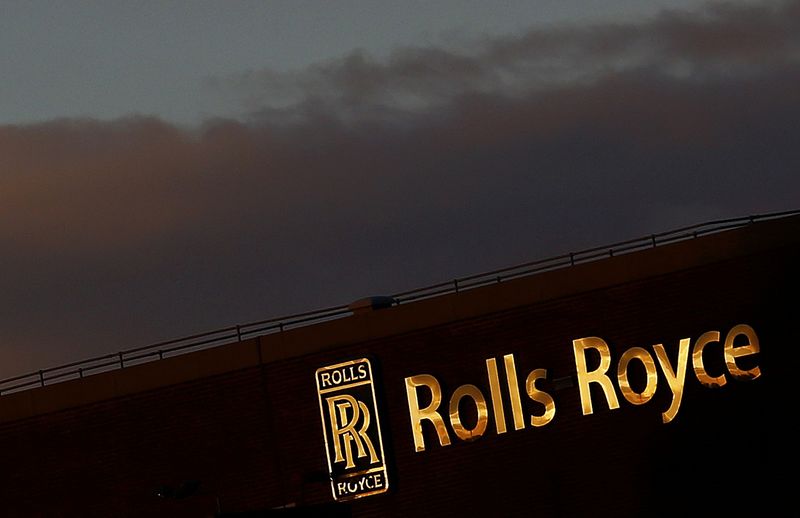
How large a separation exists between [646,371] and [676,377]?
78cm

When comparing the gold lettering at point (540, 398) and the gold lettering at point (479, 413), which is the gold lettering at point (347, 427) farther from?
the gold lettering at point (540, 398)

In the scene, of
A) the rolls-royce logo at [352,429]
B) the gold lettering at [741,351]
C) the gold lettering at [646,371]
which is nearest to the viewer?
the gold lettering at [741,351]

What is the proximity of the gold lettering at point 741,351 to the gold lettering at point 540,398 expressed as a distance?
4685mm

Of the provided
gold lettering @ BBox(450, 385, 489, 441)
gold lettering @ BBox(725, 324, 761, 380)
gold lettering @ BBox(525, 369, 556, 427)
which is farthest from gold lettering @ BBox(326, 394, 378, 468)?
gold lettering @ BBox(725, 324, 761, 380)

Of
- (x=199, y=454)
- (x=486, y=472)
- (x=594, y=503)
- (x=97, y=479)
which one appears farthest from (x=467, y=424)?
(x=97, y=479)

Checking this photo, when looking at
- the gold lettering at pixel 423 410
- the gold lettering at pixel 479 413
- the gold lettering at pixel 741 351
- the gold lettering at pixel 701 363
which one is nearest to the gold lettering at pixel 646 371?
the gold lettering at pixel 701 363

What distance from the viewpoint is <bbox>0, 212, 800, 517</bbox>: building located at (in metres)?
39.8

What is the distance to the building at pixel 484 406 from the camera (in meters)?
39.8

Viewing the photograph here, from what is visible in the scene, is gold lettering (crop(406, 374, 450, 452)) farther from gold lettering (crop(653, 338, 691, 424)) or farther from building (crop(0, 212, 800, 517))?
gold lettering (crop(653, 338, 691, 424))

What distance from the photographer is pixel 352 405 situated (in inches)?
1708

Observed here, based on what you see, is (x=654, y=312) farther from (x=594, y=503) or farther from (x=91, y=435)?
(x=91, y=435)

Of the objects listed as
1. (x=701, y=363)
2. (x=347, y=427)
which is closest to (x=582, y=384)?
(x=701, y=363)

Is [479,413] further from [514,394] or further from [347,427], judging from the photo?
[347,427]

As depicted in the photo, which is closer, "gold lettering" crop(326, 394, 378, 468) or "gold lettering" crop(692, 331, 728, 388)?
"gold lettering" crop(692, 331, 728, 388)
